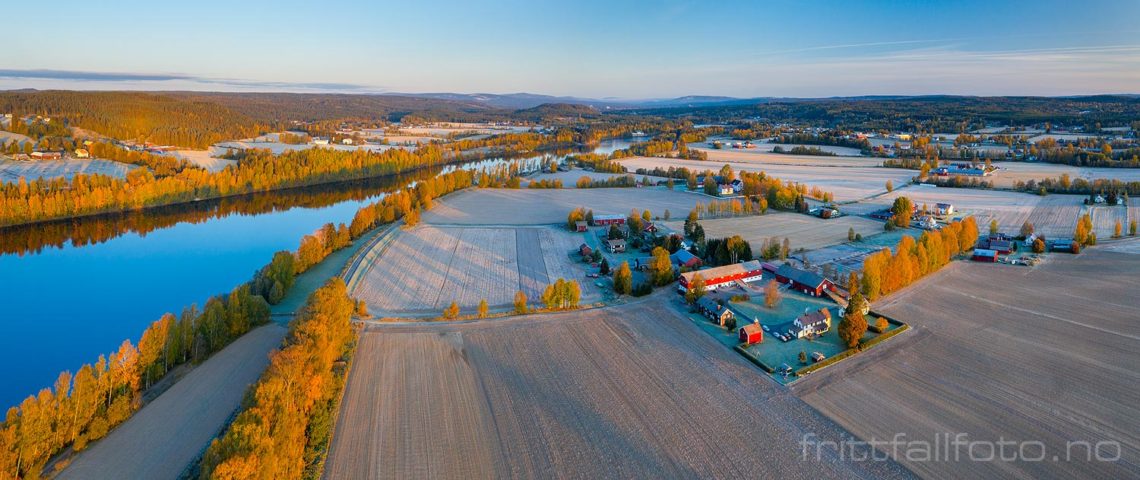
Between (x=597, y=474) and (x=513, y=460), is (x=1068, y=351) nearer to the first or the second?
(x=597, y=474)

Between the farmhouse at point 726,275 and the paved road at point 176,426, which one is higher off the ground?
the farmhouse at point 726,275

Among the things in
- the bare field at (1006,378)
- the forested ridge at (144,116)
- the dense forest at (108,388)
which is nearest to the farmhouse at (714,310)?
the bare field at (1006,378)

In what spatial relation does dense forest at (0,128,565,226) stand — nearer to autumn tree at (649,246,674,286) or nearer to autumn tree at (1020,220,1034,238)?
autumn tree at (649,246,674,286)

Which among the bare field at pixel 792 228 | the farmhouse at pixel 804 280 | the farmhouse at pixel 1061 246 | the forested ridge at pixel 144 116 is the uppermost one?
the forested ridge at pixel 144 116

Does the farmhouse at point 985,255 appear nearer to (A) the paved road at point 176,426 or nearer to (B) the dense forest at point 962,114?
(A) the paved road at point 176,426

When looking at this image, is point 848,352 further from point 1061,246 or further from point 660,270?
point 1061,246

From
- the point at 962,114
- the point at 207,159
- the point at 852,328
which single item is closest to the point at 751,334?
the point at 852,328
